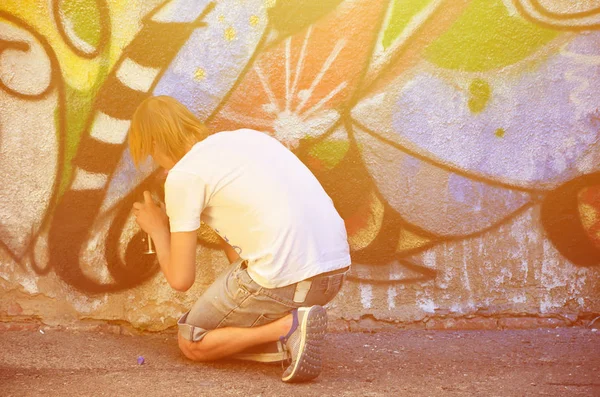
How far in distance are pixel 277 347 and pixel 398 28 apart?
4.99 feet

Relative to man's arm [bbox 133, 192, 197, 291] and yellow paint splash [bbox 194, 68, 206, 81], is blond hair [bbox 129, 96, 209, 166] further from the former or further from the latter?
yellow paint splash [bbox 194, 68, 206, 81]

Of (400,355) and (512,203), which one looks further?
(512,203)

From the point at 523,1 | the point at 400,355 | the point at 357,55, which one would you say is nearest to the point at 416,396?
the point at 400,355

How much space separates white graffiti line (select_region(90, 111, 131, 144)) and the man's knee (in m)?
0.97

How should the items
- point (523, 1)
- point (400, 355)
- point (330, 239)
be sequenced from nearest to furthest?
point (330, 239) < point (400, 355) < point (523, 1)

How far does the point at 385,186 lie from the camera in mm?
3648

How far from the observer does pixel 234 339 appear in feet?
10.1

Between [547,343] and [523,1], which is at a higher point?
[523,1]

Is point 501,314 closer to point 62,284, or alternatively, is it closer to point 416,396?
point 416,396

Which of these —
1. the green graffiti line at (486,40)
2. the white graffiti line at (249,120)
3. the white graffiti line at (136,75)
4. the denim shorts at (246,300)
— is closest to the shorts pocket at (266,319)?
the denim shorts at (246,300)

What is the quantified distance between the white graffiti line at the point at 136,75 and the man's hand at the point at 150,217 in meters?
0.52

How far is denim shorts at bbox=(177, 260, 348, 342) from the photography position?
3.00 m

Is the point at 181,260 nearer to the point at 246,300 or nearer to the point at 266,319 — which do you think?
the point at 246,300

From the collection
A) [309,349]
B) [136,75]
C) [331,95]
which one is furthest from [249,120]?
[309,349]
